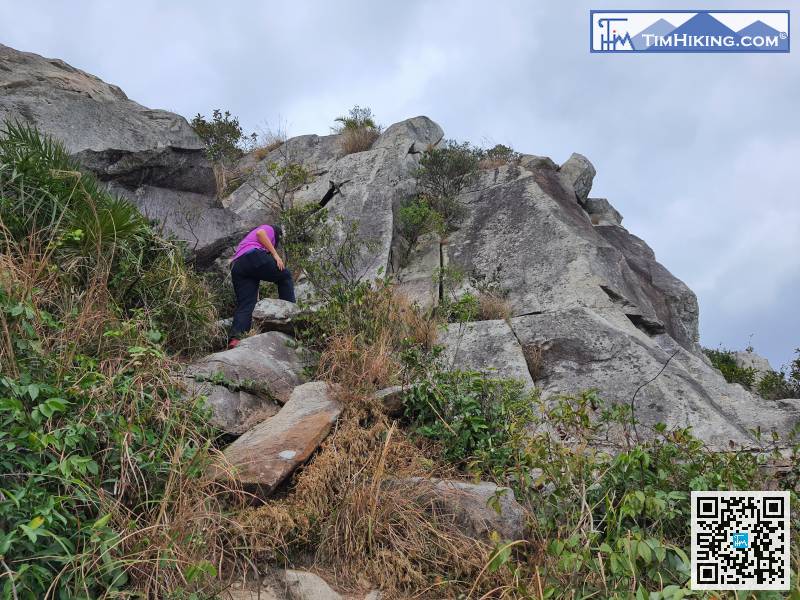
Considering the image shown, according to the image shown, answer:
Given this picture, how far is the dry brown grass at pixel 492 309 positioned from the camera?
7.73m

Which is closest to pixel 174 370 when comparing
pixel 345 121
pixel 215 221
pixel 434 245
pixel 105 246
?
pixel 105 246

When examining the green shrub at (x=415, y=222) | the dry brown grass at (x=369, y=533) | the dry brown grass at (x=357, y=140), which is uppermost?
the dry brown grass at (x=357, y=140)

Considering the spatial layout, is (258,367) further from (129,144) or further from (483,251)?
(483,251)

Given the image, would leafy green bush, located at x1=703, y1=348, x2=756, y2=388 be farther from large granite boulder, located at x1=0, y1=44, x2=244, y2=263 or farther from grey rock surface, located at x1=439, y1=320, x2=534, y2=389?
large granite boulder, located at x1=0, y1=44, x2=244, y2=263

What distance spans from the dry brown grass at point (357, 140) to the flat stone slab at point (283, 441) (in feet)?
26.4

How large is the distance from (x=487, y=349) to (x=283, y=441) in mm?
2900

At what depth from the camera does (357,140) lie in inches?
494

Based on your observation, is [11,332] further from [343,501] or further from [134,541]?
[343,501]

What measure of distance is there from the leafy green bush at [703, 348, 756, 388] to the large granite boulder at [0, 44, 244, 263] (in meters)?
8.15

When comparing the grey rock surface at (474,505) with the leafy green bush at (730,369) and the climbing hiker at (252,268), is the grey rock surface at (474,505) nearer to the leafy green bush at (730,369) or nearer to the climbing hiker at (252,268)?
the climbing hiker at (252,268)

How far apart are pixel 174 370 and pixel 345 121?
9667 millimetres

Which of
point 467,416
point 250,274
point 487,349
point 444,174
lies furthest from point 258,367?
point 444,174

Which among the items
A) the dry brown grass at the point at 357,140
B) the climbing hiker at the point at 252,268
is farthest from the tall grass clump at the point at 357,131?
the climbing hiker at the point at 252,268

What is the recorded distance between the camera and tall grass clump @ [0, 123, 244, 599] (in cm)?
305
